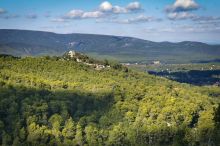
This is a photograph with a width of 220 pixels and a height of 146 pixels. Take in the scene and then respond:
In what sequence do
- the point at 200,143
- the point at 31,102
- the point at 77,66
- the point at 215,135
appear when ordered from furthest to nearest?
the point at 77,66, the point at 31,102, the point at 200,143, the point at 215,135

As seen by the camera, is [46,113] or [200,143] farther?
[46,113]

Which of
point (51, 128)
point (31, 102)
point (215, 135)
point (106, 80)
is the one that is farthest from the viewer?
point (106, 80)

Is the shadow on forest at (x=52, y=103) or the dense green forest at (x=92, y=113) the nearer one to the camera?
the dense green forest at (x=92, y=113)

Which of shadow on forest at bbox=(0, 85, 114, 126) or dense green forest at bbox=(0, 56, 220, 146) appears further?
shadow on forest at bbox=(0, 85, 114, 126)

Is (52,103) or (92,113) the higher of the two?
(52,103)

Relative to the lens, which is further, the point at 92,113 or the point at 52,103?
the point at 92,113

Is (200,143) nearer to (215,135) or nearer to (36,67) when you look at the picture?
(215,135)

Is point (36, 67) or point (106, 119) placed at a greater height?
point (36, 67)

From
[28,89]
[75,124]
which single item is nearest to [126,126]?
[75,124]
